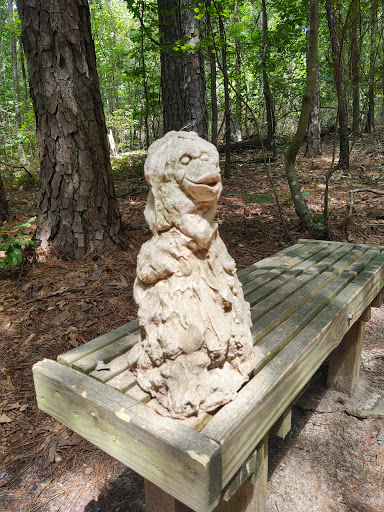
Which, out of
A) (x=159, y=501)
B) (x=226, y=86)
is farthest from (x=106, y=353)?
(x=226, y=86)

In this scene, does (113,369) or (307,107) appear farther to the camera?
(307,107)

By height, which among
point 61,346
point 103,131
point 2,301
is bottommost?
point 61,346

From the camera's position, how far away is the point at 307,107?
4.49 meters

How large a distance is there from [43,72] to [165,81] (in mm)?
2526

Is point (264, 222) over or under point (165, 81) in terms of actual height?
under

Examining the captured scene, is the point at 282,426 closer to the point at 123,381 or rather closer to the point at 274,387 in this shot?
the point at 274,387

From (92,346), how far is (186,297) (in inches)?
29.2

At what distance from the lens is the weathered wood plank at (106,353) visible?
71.1 inches

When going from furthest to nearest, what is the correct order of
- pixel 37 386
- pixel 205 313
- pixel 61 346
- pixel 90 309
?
pixel 90 309, pixel 61 346, pixel 37 386, pixel 205 313

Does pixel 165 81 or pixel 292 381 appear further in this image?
pixel 165 81

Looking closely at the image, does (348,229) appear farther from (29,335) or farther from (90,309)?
(29,335)

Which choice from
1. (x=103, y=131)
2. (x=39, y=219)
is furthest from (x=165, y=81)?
(x=39, y=219)

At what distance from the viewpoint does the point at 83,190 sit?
3.83 metres

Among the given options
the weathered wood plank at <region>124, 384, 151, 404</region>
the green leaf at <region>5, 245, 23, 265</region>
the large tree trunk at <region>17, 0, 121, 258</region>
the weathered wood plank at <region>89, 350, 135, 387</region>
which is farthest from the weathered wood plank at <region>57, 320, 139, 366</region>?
the large tree trunk at <region>17, 0, 121, 258</region>
